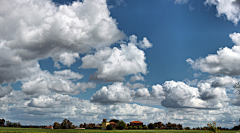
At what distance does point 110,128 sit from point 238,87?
10620 cm

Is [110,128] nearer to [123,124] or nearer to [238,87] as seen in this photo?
[123,124]

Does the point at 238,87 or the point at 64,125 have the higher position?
the point at 238,87

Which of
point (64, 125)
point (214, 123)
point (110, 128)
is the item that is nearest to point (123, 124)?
point (110, 128)

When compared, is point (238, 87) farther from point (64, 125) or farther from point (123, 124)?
point (64, 125)

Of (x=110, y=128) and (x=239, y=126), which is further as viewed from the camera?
(x=239, y=126)

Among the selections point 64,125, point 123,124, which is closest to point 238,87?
point 123,124

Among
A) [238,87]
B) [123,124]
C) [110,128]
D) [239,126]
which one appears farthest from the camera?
[123,124]

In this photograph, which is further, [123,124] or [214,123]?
[123,124]

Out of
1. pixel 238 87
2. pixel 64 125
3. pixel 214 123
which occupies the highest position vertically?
pixel 238 87

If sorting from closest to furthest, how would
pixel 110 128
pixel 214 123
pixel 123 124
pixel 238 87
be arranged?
1. pixel 214 123
2. pixel 238 87
3. pixel 110 128
4. pixel 123 124

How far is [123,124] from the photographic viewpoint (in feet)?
614

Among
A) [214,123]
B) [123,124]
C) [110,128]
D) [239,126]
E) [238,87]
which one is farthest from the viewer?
[123,124]

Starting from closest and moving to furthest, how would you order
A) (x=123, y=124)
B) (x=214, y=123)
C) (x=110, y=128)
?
(x=214, y=123) < (x=110, y=128) < (x=123, y=124)

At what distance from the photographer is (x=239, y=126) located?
506 ft
